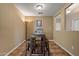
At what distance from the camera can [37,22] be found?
148 inches

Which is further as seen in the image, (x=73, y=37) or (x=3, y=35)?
(x=73, y=37)

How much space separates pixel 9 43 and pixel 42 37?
942 mm

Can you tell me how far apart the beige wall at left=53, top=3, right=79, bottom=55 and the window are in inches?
5.3

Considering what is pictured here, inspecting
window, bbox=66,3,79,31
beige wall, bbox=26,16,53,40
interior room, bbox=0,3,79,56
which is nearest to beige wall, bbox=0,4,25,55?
interior room, bbox=0,3,79,56

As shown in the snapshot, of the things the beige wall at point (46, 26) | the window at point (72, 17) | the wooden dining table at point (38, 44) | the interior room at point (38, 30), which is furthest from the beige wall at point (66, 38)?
the wooden dining table at point (38, 44)

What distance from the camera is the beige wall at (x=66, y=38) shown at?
3.39m

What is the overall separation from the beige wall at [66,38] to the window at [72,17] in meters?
0.13

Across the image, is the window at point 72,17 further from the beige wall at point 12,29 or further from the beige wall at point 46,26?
the beige wall at point 12,29

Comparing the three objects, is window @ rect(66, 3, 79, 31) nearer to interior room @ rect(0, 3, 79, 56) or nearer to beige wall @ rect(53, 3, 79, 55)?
interior room @ rect(0, 3, 79, 56)

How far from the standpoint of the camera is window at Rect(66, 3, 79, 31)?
132 inches

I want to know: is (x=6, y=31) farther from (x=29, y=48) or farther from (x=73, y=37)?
(x=73, y=37)

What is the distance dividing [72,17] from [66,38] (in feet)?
2.49

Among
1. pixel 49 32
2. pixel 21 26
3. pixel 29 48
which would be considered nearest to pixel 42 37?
pixel 49 32

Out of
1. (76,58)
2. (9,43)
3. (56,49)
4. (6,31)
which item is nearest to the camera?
(76,58)
